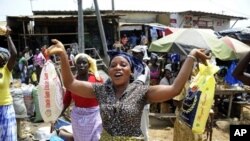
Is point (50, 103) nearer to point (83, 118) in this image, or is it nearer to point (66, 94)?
point (66, 94)

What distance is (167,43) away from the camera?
354 inches

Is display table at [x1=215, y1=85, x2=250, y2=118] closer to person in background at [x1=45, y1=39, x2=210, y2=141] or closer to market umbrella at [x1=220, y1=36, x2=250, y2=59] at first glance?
market umbrella at [x1=220, y1=36, x2=250, y2=59]

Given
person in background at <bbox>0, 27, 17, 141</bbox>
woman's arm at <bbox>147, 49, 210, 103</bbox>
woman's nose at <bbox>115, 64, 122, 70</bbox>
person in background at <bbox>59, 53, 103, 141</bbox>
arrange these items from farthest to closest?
person in background at <bbox>0, 27, 17, 141</bbox>, person in background at <bbox>59, 53, 103, 141</bbox>, woman's nose at <bbox>115, 64, 122, 70</bbox>, woman's arm at <bbox>147, 49, 210, 103</bbox>

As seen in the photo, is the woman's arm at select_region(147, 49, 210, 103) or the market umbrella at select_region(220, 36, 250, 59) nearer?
the woman's arm at select_region(147, 49, 210, 103)

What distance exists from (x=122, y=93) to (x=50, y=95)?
202 centimetres

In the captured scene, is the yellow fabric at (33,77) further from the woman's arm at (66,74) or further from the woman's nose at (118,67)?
the woman's nose at (118,67)

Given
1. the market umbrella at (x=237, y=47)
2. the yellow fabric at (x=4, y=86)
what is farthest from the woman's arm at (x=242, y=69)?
the market umbrella at (x=237, y=47)

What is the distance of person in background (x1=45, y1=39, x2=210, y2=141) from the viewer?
7.98 feet

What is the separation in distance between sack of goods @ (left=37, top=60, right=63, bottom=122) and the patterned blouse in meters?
1.94

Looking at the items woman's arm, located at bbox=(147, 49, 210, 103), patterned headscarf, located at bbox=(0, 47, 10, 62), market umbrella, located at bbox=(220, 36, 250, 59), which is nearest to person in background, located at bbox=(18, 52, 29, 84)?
market umbrella, located at bbox=(220, 36, 250, 59)

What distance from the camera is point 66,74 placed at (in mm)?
2615

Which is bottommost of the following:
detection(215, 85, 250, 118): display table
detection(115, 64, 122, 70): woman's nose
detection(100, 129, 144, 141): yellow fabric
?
detection(215, 85, 250, 118): display table

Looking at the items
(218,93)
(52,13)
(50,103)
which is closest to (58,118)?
(50,103)

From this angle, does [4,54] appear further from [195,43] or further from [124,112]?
[195,43]
